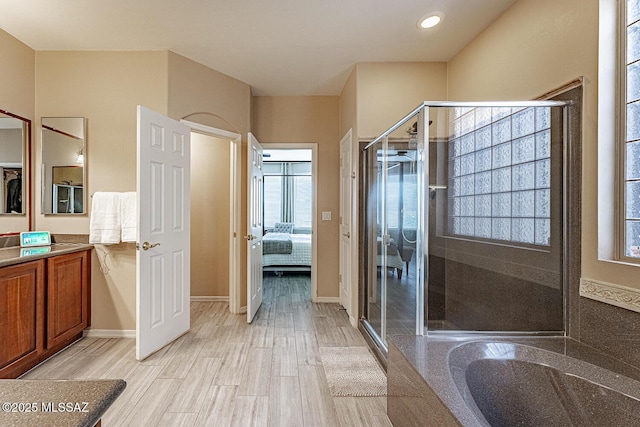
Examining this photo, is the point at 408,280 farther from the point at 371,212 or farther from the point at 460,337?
the point at 371,212

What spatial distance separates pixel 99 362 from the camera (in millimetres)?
2551

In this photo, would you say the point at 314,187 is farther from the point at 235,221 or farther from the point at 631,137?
the point at 631,137

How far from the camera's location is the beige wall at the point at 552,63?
5.56 feet

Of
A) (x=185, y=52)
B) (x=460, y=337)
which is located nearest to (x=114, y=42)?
(x=185, y=52)

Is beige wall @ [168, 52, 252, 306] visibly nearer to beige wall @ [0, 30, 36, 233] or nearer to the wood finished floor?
the wood finished floor

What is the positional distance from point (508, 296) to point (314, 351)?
5.06 ft

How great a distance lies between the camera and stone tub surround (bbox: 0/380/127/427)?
54 centimetres

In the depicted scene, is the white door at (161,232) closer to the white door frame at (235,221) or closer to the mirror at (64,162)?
the white door frame at (235,221)

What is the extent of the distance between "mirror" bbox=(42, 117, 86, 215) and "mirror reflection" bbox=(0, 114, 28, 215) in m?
0.15

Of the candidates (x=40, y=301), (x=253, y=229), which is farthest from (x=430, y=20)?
(x=40, y=301)

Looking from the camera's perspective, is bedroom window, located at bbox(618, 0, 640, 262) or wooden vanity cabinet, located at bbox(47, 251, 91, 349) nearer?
bedroom window, located at bbox(618, 0, 640, 262)

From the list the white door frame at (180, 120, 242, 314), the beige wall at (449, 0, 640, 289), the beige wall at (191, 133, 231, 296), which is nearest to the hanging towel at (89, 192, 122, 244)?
the white door frame at (180, 120, 242, 314)

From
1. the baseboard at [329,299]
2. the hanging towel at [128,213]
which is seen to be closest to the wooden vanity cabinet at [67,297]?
the hanging towel at [128,213]

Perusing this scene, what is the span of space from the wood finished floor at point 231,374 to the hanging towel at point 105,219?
94 cm
